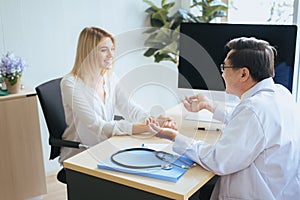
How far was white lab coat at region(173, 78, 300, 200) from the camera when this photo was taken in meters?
1.28

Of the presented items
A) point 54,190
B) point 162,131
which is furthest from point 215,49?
point 54,190

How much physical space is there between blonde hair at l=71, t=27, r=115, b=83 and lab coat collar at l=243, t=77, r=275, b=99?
36.4 inches

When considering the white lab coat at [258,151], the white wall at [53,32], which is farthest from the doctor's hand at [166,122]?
the white lab coat at [258,151]

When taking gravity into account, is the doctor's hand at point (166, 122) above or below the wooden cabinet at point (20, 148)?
above

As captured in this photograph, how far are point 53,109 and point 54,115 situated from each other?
3cm

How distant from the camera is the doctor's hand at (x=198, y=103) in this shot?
1908 millimetres

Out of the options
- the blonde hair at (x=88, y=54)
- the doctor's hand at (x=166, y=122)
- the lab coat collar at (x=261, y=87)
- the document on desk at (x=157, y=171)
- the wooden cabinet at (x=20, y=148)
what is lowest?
the wooden cabinet at (x=20, y=148)

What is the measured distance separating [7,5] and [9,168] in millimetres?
1133

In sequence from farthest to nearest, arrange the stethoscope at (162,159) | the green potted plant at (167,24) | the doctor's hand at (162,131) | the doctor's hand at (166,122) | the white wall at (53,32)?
the green potted plant at (167,24), the white wall at (53,32), the doctor's hand at (166,122), the doctor's hand at (162,131), the stethoscope at (162,159)

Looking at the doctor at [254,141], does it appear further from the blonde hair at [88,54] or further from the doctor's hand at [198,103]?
the blonde hair at [88,54]

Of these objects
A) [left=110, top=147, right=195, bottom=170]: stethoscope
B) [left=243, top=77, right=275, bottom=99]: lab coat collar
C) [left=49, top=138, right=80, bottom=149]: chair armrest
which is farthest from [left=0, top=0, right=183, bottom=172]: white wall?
[left=243, top=77, right=275, bottom=99]: lab coat collar

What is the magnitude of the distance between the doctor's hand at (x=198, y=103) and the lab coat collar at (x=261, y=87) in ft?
1.51

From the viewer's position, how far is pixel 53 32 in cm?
280

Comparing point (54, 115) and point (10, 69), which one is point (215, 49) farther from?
point (10, 69)
